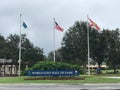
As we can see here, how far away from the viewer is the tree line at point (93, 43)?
296 ft

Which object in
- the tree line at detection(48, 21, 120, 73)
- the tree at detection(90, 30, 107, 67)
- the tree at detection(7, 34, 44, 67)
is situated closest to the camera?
the tree line at detection(48, 21, 120, 73)

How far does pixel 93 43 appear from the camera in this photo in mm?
92188

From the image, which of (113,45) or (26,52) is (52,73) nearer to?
(113,45)

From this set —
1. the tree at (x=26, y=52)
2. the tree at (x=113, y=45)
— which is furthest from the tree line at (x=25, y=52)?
the tree at (x=113, y=45)

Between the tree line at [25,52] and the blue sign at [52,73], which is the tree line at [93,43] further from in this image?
the blue sign at [52,73]

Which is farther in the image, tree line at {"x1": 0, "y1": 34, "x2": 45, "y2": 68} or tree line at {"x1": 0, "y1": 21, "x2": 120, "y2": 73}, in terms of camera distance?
tree line at {"x1": 0, "y1": 34, "x2": 45, "y2": 68}

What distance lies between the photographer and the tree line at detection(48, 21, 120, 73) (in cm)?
9012

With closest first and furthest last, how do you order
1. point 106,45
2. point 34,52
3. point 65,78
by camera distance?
point 65,78, point 106,45, point 34,52

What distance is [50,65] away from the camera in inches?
2120

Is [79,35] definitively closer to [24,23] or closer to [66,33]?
[66,33]

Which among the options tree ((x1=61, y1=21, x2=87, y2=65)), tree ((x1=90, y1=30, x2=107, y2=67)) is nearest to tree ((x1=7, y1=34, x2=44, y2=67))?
tree ((x1=61, y1=21, x2=87, y2=65))

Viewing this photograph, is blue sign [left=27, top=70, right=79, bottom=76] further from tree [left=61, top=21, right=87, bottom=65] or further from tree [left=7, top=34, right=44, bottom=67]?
tree [left=7, top=34, right=44, bottom=67]

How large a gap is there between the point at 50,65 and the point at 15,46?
157 ft

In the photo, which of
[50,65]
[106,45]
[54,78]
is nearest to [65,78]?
[54,78]
